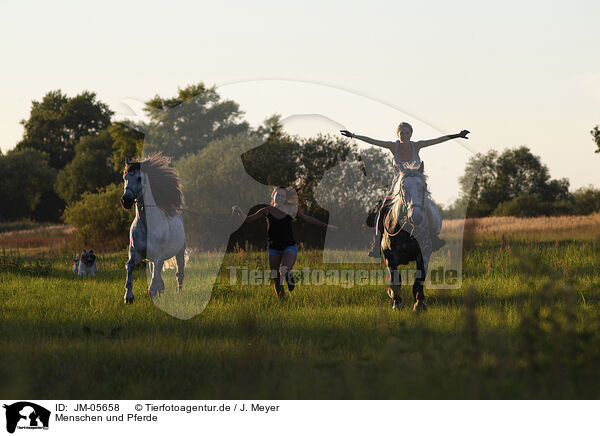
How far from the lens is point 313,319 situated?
8281mm

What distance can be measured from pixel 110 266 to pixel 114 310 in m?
9.43

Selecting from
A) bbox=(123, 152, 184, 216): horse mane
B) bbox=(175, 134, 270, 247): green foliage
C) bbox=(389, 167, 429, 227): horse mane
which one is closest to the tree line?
bbox=(175, 134, 270, 247): green foliage

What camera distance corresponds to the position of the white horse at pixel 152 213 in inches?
389

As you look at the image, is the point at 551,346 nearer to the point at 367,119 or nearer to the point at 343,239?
the point at 367,119

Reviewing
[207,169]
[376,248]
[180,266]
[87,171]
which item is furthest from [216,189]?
[87,171]

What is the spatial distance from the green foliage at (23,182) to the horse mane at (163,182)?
52.9m

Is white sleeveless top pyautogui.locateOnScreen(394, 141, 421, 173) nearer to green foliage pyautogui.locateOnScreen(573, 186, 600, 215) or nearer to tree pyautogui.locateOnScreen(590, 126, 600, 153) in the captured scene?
tree pyautogui.locateOnScreen(590, 126, 600, 153)

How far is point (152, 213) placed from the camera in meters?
10.3

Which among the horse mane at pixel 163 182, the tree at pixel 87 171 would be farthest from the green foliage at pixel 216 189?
the tree at pixel 87 171

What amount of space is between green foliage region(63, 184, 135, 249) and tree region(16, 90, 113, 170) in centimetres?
4351

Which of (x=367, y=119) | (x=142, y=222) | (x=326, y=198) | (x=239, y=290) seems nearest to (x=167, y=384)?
(x=142, y=222)

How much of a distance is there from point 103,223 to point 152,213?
2146cm

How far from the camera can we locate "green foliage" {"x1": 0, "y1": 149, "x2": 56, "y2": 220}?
56.1 meters
